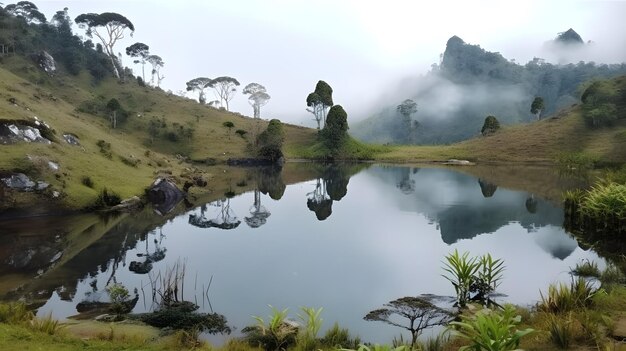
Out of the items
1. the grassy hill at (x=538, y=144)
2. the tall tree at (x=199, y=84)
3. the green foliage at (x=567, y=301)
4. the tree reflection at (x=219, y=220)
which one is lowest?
the green foliage at (x=567, y=301)

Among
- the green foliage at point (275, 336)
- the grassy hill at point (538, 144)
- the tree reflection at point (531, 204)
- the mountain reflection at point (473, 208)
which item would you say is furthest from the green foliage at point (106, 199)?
the grassy hill at point (538, 144)

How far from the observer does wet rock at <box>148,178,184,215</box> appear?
136ft

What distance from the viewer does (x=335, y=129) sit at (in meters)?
114

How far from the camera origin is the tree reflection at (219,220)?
31938 millimetres

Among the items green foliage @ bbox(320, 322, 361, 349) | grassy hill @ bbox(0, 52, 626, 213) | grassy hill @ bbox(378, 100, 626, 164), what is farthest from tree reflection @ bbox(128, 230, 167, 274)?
grassy hill @ bbox(378, 100, 626, 164)

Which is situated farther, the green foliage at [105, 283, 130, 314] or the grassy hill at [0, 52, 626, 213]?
the grassy hill at [0, 52, 626, 213]

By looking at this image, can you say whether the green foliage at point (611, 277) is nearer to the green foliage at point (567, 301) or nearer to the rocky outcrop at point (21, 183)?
the green foliage at point (567, 301)

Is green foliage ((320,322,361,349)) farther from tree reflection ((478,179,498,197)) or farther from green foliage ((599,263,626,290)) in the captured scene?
tree reflection ((478,179,498,197))

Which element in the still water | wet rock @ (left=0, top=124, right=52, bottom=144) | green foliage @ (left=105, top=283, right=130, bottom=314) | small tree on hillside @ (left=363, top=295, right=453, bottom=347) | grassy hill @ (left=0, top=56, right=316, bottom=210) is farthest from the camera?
wet rock @ (left=0, top=124, right=52, bottom=144)

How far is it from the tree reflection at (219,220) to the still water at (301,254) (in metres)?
0.09

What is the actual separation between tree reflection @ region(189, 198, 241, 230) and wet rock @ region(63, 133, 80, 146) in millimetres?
17471

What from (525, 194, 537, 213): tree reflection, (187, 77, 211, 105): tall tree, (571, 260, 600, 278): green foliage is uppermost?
(187, 77, 211, 105): tall tree

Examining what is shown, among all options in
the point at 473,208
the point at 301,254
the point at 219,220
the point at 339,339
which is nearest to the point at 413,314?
the point at 339,339

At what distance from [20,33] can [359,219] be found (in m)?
121
